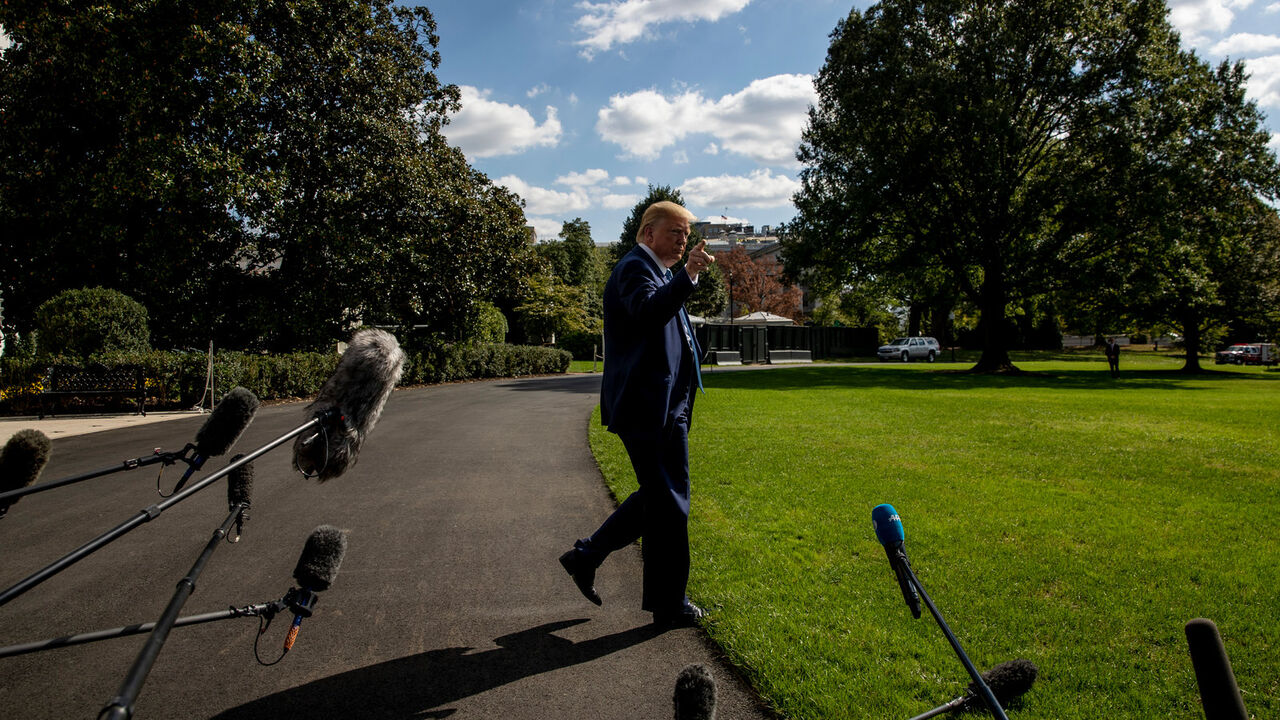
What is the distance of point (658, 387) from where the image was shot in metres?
3.34

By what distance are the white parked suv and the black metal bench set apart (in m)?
44.4

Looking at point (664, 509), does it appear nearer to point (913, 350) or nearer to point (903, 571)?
point (903, 571)

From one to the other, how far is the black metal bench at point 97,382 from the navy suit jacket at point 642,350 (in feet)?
46.9

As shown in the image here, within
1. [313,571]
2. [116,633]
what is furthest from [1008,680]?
[116,633]

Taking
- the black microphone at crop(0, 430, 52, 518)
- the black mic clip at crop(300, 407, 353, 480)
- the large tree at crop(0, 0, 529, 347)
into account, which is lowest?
the black microphone at crop(0, 430, 52, 518)

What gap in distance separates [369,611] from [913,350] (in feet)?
158

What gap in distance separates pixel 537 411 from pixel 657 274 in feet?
36.9

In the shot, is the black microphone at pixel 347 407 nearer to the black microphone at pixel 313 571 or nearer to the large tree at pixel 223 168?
the black microphone at pixel 313 571

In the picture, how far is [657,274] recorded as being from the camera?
11.7ft

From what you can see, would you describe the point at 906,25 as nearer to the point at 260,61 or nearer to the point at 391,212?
the point at 391,212

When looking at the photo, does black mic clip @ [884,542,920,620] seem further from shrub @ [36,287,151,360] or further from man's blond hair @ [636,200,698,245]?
shrub @ [36,287,151,360]

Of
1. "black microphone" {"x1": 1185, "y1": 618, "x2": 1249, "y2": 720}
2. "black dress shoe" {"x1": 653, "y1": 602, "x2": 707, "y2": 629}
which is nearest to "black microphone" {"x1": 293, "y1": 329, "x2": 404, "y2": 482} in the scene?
"black dress shoe" {"x1": 653, "y1": 602, "x2": 707, "y2": 629}

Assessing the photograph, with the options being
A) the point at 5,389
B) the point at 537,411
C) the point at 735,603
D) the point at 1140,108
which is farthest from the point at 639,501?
the point at 1140,108

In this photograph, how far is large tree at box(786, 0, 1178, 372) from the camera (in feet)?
80.6
